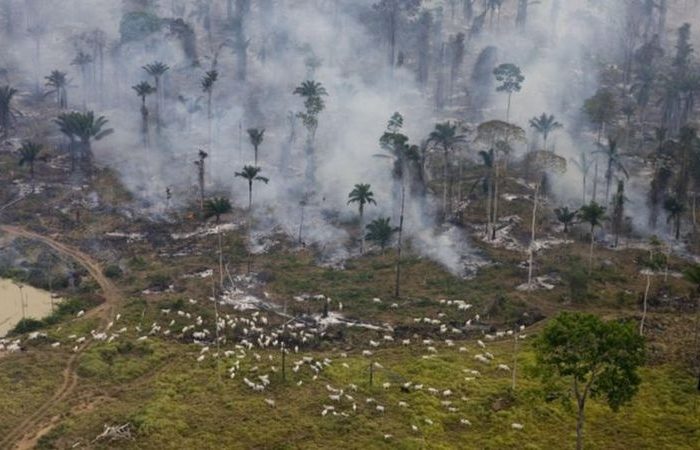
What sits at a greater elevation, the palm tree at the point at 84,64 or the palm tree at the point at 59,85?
the palm tree at the point at 84,64

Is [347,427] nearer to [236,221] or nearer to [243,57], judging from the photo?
[236,221]

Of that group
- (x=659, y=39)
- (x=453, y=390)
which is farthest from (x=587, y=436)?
(x=659, y=39)

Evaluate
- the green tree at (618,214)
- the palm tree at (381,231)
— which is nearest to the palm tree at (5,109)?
the palm tree at (381,231)

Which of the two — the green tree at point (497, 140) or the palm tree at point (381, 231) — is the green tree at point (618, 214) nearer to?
the green tree at point (497, 140)

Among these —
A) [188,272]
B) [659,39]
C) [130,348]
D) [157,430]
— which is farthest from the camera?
[659,39]

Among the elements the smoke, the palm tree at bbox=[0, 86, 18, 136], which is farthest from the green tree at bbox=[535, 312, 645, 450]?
the palm tree at bbox=[0, 86, 18, 136]

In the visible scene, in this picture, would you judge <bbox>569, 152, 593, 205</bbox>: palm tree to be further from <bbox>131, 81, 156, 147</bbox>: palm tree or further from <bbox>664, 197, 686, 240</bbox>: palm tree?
<bbox>131, 81, 156, 147</bbox>: palm tree
